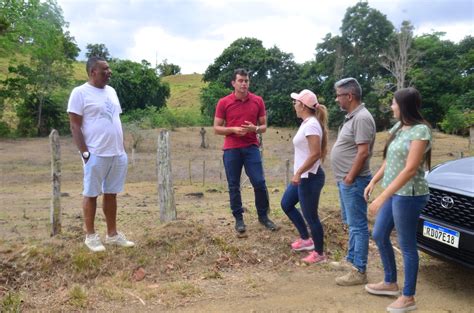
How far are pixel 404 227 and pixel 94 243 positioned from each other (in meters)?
2.77

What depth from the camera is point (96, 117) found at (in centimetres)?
400

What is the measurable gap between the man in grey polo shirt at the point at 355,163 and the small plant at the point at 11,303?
259 centimetres

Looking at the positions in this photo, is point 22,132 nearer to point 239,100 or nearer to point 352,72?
point 352,72

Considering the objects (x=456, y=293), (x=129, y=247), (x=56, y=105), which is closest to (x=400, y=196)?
(x=456, y=293)

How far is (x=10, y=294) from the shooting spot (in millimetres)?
3449

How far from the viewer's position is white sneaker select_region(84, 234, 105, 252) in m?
4.13

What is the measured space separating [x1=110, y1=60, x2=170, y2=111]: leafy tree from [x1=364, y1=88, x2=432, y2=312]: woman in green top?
1208 inches

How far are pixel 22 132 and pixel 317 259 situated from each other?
28485 mm

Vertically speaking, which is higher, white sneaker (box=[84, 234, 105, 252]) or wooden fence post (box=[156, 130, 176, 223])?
wooden fence post (box=[156, 130, 176, 223])

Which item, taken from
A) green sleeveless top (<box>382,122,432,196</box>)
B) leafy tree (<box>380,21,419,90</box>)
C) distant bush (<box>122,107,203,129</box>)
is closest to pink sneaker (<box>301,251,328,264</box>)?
green sleeveless top (<box>382,122,432,196</box>)

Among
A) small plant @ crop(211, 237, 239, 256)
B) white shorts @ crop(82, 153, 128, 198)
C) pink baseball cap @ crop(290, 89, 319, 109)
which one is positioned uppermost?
pink baseball cap @ crop(290, 89, 319, 109)

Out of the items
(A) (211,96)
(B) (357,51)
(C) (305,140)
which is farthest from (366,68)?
(C) (305,140)

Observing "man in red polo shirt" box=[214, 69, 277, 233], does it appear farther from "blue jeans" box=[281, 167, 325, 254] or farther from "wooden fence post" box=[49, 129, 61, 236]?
"wooden fence post" box=[49, 129, 61, 236]

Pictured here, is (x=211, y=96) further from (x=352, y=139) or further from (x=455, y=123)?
(x=352, y=139)
